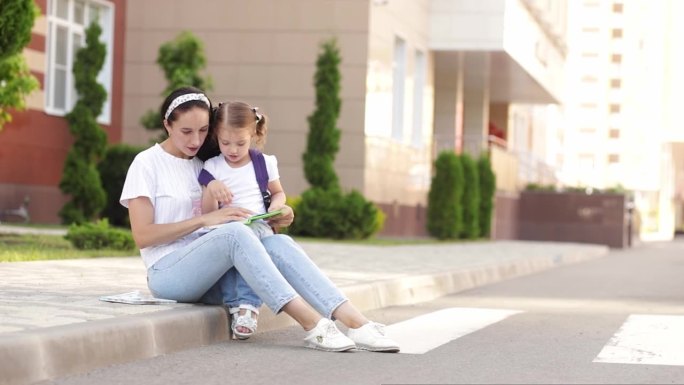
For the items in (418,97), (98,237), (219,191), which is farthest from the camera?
(418,97)

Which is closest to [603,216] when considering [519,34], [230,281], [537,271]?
[519,34]

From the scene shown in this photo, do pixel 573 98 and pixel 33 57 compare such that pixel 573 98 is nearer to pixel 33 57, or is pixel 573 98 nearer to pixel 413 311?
pixel 33 57

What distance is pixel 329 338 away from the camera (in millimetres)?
7336

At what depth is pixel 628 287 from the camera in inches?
596

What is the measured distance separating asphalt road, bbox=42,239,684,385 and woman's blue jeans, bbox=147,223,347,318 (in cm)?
33

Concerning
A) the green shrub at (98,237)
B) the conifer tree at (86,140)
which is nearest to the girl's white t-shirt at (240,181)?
the green shrub at (98,237)

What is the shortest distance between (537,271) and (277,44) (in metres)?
7.92

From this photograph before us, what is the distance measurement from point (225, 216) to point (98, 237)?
7.07 m

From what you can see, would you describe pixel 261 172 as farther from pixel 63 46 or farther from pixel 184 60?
pixel 63 46

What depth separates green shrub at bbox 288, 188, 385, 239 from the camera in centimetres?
2136

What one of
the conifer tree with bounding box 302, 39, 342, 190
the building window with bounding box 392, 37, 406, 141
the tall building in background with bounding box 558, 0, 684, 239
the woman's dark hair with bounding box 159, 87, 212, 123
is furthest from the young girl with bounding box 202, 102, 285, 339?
the tall building in background with bounding box 558, 0, 684, 239

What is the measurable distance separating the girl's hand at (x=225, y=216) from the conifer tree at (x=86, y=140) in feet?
42.4

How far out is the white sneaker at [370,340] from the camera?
24.0ft

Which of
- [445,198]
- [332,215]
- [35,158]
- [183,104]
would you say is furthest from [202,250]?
[445,198]
